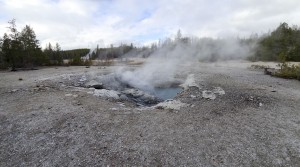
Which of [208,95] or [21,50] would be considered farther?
[21,50]

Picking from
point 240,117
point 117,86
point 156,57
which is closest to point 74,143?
point 240,117

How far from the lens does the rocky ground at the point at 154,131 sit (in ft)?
17.2

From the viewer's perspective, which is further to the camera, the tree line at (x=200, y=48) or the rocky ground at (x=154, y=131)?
the tree line at (x=200, y=48)

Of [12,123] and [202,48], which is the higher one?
[202,48]

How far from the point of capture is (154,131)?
6383 mm

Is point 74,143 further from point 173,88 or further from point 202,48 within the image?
point 202,48

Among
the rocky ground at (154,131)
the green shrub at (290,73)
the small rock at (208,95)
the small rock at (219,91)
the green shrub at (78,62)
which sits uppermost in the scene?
the green shrub at (78,62)

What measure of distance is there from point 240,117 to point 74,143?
472cm

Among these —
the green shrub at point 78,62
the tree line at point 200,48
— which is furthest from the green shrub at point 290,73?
the green shrub at point 78,62

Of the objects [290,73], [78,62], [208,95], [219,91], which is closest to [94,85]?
[208,95]

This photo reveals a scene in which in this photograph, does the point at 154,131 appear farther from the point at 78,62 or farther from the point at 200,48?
the point at 78,62

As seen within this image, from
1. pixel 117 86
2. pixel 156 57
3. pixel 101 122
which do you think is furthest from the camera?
pixel 156 57

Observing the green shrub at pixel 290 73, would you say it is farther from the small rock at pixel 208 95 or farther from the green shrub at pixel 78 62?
the green shrub at pixel 78 62

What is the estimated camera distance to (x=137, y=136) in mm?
6133
